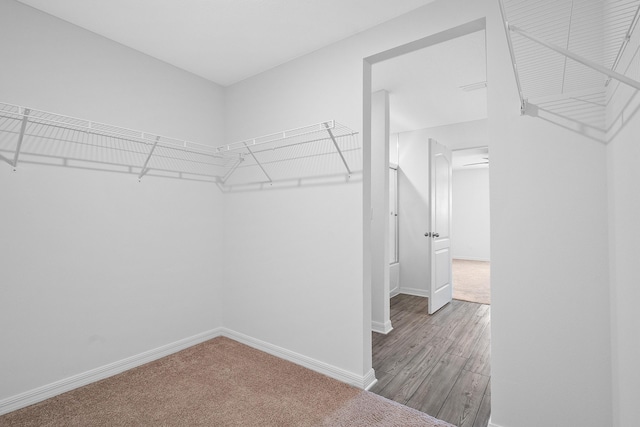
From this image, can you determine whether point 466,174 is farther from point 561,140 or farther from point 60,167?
point 60,167

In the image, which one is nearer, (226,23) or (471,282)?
(226,23)

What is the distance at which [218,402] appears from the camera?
1.95m

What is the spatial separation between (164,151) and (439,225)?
3331 mm

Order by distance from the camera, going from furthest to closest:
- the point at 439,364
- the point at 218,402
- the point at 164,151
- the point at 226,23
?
the point at 164,151
the point at 439,364
the point at 226,23
the point at 218,402

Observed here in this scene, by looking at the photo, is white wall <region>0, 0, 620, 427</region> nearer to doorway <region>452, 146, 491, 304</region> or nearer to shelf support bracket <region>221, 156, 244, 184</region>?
shelf support bracket <region>221, 156, 244, 184</region>

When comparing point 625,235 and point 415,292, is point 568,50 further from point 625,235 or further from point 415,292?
point 415,292

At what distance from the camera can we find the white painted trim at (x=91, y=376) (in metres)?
1.85

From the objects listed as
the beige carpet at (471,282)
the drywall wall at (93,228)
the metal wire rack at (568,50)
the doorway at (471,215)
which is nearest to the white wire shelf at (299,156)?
the drywall wall at (93,228)

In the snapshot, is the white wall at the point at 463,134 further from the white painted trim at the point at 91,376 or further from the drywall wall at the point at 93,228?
the white painted trim at the point at 91,376

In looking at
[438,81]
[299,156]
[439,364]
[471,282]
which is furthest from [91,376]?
[471,282]

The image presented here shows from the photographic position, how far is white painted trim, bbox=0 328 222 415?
1851 millimetres

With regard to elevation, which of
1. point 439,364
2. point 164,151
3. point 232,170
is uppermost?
point 164,151

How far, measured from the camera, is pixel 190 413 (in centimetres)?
184

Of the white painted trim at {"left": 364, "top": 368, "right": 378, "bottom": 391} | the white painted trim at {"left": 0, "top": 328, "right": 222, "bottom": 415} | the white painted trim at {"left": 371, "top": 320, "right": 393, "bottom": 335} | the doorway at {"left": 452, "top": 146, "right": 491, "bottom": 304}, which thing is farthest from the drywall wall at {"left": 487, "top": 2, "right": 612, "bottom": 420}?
the doorway at {"left": 452, "top": 146, "right": 491, "bottom": 304}
